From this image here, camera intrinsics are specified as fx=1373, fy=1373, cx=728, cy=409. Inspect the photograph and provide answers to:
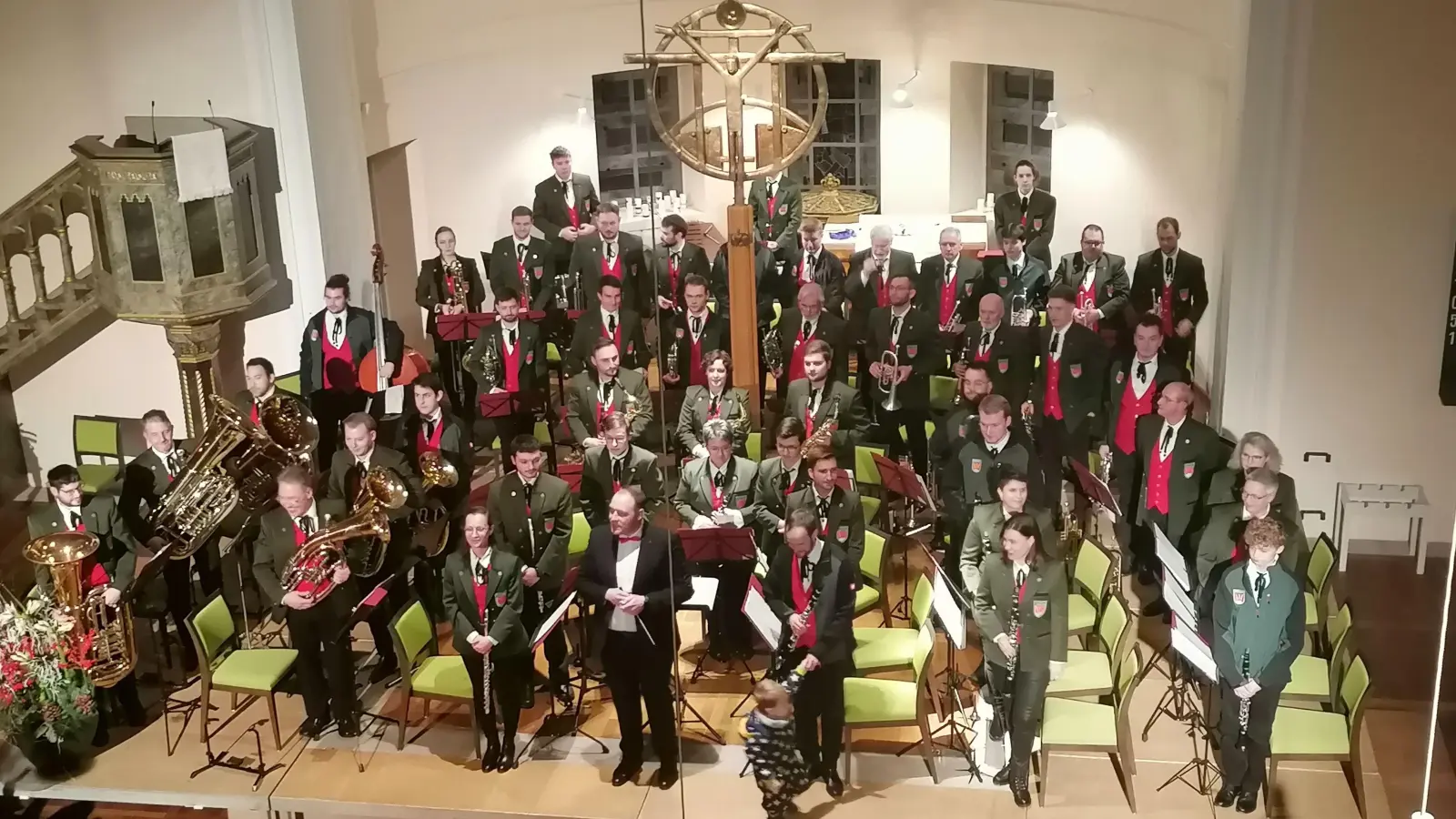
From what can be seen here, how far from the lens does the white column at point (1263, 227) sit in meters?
5.25

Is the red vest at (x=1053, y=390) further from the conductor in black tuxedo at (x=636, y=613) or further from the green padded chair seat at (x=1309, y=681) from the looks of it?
the conductor in black tuxedo at (x=636, y=613)

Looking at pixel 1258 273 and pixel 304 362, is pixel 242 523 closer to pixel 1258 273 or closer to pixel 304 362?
pixel 304 362

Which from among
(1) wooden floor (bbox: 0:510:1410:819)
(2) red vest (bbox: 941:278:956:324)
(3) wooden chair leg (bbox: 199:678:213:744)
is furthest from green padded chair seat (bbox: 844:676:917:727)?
(3) wooden chair leg (bbox: 199:678:213:744)

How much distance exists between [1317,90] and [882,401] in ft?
6.98

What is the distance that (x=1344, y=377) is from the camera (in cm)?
544

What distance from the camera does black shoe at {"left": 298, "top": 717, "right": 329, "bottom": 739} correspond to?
645cm

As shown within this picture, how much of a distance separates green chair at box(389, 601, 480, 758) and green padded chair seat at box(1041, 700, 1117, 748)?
254cm

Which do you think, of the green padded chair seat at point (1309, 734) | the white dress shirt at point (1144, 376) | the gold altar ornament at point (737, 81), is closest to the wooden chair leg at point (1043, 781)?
the green padded chair seat at point (1309, 734)

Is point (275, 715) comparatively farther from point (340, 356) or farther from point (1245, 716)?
point (1245, 716)

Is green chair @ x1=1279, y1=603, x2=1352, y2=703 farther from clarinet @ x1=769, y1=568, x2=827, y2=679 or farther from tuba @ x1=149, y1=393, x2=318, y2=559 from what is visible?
tuba @ x1=149, y1=393, x2=318, y2=559

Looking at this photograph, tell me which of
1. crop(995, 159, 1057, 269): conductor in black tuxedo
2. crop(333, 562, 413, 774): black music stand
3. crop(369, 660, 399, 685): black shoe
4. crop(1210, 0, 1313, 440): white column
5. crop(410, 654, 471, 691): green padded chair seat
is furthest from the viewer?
crop(369, 660, 399, 685): black shoe

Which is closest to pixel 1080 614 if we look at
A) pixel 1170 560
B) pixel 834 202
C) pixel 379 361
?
pixel 1170 560

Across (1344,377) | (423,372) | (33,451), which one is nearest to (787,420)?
(423,372)

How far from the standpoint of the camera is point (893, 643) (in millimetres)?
6059
